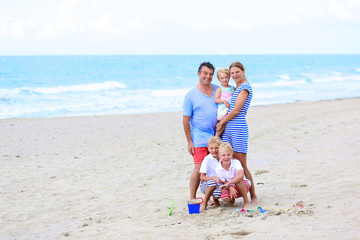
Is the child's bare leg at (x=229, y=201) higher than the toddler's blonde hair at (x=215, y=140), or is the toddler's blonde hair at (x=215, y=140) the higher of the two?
the toddler's blonde hair at (x=215, y=140)

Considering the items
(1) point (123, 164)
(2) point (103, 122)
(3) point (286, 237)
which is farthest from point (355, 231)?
(2) point (103, 122)

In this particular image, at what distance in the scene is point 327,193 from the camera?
5180 mm

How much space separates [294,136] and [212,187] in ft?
19.2

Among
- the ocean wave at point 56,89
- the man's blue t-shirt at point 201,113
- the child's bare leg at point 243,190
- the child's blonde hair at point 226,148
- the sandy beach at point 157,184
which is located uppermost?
the man's blue t-shirt at point 201,113

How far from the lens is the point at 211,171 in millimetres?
4742

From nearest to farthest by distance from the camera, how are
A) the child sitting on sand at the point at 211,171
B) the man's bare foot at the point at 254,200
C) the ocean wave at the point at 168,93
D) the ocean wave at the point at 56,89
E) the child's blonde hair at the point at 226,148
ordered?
the child's blonde hair at the point at 226,148 → the child sitting on sand at the point at 211,171 → the man's bare foot at the point at 254,200 → the ocean wave at the point at 56,89 → the ocean wave at the point at 168,93

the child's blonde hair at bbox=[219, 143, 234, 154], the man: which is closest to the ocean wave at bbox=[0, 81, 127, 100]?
the man

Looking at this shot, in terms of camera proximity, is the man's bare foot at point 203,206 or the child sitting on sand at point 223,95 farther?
the man's bare foot at point 203,206

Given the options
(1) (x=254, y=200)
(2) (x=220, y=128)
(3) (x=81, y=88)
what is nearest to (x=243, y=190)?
(1) (x=254, y=200)

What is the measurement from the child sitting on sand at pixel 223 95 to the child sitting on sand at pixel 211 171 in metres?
0.19

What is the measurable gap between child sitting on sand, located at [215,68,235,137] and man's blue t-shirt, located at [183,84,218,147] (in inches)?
2.2

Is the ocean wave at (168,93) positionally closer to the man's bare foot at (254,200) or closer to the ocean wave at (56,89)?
the ocean wave at (56,89)

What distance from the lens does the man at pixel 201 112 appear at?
4672 mm

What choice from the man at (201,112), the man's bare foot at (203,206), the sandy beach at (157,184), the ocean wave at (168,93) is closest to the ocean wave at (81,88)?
the ocean wave at (168,93)
